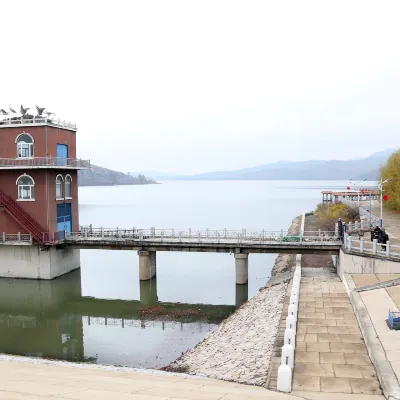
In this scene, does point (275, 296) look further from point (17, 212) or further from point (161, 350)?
point (17, 212)

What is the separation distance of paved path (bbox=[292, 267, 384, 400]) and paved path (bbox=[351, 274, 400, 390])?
682mm

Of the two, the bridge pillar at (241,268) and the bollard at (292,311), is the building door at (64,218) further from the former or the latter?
the bollard at (292,311)

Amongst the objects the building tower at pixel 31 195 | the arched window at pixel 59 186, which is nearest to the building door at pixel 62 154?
the building tower at pixel 31 195

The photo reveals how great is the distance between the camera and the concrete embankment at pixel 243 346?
45.3 ft

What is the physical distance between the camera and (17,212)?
33312 mm

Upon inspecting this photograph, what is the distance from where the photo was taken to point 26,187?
33.6 m

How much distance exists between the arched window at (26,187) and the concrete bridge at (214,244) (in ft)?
14.3

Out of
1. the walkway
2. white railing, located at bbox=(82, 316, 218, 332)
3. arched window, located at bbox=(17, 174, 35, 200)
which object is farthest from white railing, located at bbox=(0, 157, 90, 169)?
the walkway

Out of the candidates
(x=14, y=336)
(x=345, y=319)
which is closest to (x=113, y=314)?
(x=14, y=336)

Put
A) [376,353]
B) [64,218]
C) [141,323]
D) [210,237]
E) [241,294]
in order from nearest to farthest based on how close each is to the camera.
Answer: [376,353] < [141,323] < [241,294] < [210,237] < [64,218]

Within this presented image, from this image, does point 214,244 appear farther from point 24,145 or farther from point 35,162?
point 24,145

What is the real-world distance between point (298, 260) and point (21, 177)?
22.1 metres

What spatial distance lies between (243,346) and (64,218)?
75.1 ft

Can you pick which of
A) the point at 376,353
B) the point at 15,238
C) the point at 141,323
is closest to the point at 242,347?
the point at 376,353
